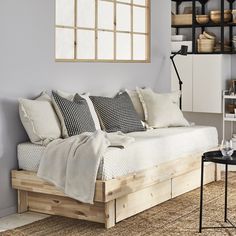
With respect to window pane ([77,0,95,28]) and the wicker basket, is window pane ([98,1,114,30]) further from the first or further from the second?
the wicker basket

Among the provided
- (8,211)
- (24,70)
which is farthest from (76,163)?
(24,70)

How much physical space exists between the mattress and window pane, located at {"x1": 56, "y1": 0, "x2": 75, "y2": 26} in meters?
1.17

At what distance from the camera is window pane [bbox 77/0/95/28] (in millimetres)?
5596

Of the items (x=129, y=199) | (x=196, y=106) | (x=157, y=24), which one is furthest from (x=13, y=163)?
(x=196, y=106)

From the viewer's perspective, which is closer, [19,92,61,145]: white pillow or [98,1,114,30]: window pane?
[19,92,61,145]: white pillow

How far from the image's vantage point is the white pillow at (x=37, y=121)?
473cm

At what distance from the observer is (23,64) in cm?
491

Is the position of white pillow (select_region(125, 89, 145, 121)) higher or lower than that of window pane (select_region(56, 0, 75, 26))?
lower

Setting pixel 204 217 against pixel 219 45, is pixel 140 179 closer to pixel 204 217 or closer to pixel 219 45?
pixel 204 217

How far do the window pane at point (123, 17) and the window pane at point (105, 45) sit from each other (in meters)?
0.20

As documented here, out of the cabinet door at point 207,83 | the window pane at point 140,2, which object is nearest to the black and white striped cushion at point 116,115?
the window pane at point 140,2

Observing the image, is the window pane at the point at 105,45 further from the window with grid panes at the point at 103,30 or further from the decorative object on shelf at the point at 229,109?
the decorative object on shelf at the point at 229,109

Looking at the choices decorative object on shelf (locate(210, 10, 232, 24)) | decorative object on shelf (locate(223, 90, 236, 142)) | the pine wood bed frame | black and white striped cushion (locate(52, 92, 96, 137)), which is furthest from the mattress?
decorative object on shelf (locate(210, 10, 232, 24))

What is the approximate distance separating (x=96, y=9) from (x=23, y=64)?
47.5 inches
